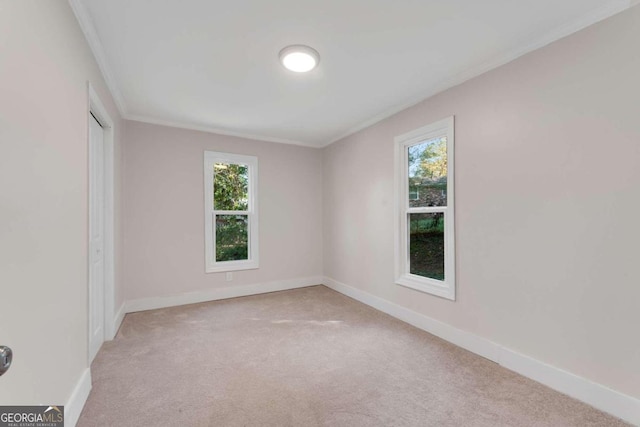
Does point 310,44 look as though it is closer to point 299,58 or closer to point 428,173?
point 299,58

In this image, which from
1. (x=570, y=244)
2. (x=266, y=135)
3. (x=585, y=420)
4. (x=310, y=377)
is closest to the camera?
(x=585, y=420)

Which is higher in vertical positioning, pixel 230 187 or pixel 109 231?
pixel 230 187

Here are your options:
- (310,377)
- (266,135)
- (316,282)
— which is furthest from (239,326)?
(266,135)

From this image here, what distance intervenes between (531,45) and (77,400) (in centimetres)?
388

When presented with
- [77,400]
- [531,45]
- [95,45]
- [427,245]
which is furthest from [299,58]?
[77,400]

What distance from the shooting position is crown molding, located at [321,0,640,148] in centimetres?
177

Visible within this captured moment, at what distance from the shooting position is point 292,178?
483cm

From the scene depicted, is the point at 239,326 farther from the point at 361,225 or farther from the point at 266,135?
the point at 266,135

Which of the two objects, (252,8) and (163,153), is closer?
(252,8)

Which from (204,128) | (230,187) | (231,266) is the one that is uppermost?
(204,128)

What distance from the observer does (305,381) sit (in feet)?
7.00

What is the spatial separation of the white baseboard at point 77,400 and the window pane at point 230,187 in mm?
2626

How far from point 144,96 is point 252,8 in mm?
1933

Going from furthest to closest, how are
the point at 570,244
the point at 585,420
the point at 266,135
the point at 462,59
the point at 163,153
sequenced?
1. the point at 266,135
2. the point at 163,153
3. the point at 462,59
4. the point at 570,244
5. the point at 585,420
